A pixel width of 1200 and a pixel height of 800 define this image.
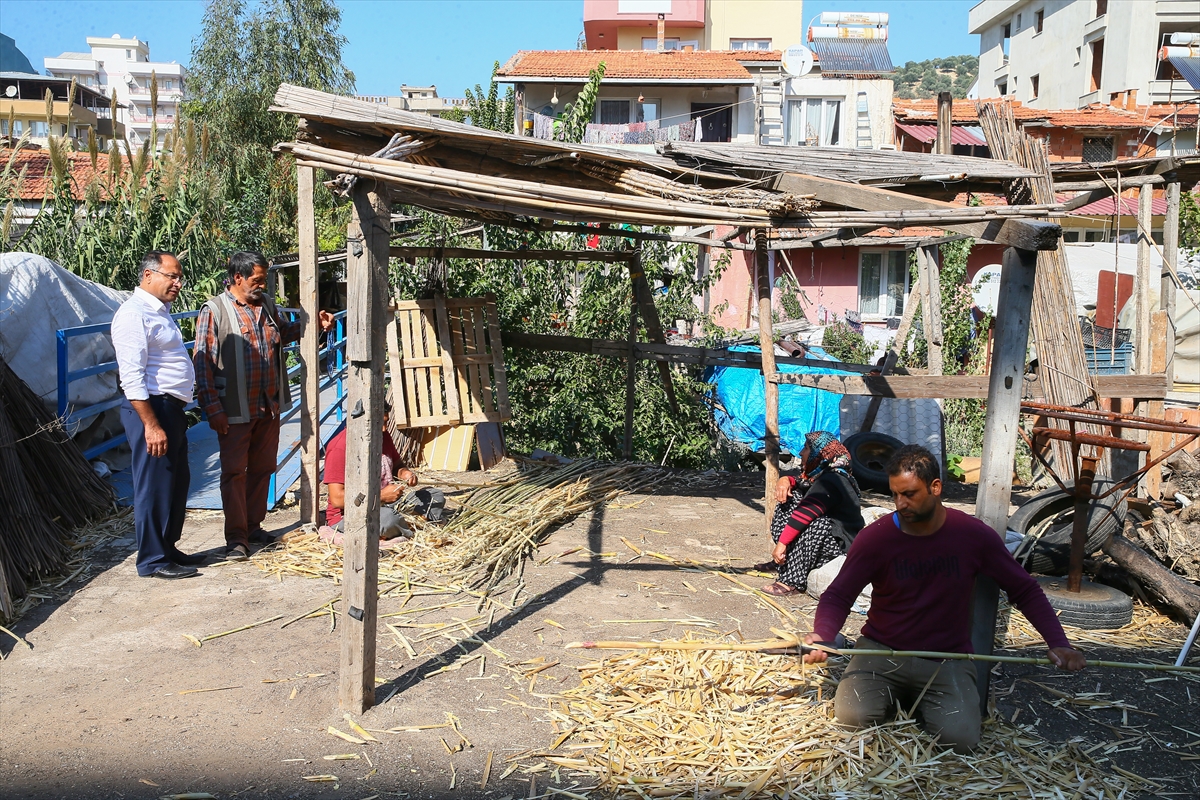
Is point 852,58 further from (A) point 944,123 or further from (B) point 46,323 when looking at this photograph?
(B) point 46,323

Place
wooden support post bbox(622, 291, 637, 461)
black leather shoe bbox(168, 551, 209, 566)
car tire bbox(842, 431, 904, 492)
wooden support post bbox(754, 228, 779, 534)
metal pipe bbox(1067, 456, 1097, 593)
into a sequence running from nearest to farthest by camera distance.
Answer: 1. metal pipe bbox(1067, 456, 1097, 593)
2. black leather shoe bbox(168, 551, 209, 566)
3. wooden support post bbox(754, 228, 779, 534)
4. car tire bbox(842, 431, 904, 492)
5. wooden support post bbox(622, 291, 637, 461)

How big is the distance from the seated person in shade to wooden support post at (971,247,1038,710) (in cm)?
354

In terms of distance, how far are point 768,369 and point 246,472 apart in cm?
382

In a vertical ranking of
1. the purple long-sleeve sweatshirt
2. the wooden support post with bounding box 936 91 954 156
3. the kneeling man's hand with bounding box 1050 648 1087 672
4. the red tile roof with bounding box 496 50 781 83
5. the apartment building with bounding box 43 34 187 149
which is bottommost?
the kneeling man's hand with bounding box 1050 648 1087 672

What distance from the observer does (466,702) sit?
4355mm

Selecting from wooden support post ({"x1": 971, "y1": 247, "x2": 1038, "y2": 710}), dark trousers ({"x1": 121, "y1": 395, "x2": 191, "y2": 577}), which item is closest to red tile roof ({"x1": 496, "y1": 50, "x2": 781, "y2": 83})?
dark trousers ({"x1": 121, "y1": 395, "x2": 191, "y2": 577})

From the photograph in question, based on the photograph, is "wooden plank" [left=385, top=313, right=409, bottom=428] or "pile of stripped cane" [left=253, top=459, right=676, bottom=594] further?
"wooden plank" [left=385, top=313, right=409, bottom=428]

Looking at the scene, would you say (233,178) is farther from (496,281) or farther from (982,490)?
(982,490)

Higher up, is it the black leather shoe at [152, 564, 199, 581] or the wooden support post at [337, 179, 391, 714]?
the wooden support post at [337, 179, 391, 714]

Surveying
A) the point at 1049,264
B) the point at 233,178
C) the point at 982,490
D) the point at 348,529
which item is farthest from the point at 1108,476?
the point at 233,178

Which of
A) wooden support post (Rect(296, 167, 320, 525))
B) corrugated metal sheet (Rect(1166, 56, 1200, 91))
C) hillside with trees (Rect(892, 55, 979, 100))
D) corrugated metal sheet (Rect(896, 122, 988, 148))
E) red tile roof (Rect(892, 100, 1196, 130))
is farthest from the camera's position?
hillside with trees (Rect(892, 55, 979, 100))

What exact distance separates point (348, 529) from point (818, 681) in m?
2.44

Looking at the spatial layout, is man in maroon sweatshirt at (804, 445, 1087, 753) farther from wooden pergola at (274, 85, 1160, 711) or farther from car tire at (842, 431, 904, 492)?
car tire at (842, 431, 904, 492)

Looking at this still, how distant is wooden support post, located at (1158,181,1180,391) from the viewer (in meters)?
7.62
